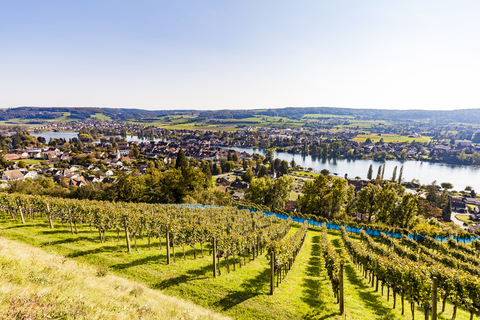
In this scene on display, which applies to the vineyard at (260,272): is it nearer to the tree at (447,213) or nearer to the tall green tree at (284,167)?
the tree at (447,213)

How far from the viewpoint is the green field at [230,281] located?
34.2ft

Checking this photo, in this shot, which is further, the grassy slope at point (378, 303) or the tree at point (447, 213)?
the tree at point (447, 213)

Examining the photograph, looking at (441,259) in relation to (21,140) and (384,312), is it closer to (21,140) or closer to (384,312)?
(384,312)

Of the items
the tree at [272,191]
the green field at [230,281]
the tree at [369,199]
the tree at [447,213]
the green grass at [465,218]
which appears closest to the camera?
the green field at [230,281]

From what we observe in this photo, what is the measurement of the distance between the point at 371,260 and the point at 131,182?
4028 centimetres

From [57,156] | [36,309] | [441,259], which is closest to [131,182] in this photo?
[36,309]

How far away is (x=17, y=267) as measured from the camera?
345 inches

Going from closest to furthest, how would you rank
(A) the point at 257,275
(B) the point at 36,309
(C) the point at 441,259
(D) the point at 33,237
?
(B) the point at 36,309
(A) the point at 257,275
(D) the point at 33,237
(C) the point at 441,259

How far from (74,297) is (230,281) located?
759 cm

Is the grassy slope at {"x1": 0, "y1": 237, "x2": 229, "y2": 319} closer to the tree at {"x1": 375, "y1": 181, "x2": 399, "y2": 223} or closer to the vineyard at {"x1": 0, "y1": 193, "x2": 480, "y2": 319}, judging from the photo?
the vineyard at {"x1": 0, "y1": 193, "x2": 480, "y2": 319}

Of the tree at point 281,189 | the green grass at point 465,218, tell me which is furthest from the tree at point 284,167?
the tree at point 281,189

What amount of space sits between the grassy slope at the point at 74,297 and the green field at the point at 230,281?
1.19 m

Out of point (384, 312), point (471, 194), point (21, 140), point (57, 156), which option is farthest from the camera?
point (21, 140)

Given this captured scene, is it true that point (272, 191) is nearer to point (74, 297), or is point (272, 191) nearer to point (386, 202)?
point (386, 202)
